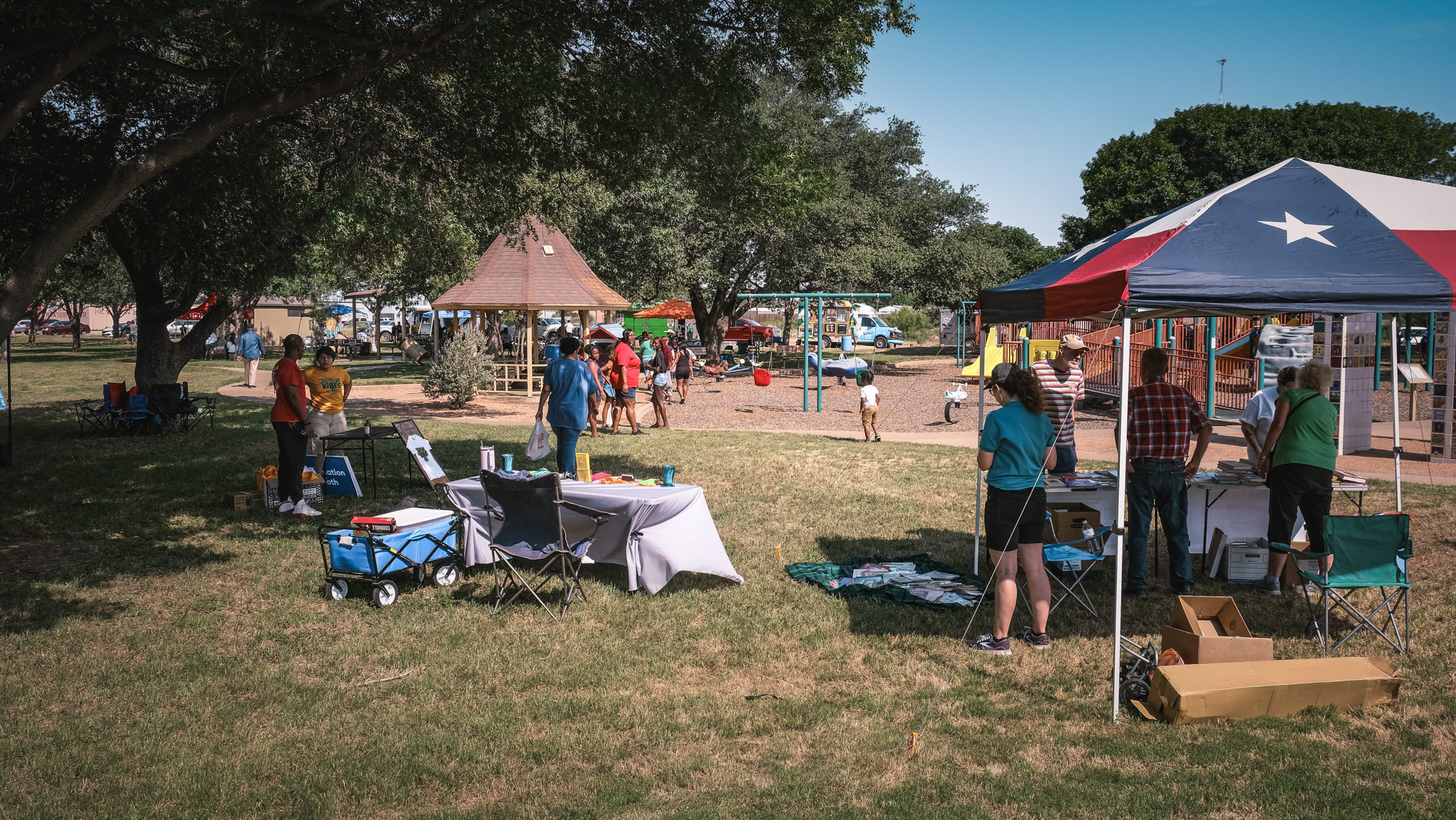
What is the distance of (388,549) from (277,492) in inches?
161

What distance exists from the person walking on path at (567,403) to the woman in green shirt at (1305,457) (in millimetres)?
5943

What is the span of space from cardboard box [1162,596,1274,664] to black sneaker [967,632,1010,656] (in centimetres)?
90

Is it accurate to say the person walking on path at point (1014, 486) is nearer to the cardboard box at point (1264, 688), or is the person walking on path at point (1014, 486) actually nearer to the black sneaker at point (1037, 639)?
the black sneaker at point (1037, 639)

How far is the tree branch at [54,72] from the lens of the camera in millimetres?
6355

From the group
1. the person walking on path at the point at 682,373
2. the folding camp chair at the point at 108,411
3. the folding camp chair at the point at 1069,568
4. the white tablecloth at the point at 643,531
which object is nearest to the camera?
the folding camp chair at the point at 1069,568

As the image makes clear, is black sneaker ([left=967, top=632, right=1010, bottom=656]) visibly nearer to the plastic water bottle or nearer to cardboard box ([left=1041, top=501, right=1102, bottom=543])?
the plastic water bottle

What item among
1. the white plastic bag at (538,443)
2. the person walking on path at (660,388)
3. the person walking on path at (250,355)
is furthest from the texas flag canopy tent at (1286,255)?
the person walking on path at (250,355)

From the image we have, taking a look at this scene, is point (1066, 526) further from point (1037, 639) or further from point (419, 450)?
point (419, 450)

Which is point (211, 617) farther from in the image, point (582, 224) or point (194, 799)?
point (582, 224)

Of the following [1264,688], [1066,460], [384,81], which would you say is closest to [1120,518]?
[1264,688]

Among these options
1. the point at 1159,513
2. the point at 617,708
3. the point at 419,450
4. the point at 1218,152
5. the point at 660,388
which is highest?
the point at 1218,152

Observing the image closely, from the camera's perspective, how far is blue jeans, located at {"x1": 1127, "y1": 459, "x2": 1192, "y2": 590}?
22.1 feet

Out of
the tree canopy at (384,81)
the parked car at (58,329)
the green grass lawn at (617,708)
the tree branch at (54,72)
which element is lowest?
the green grass lawn at (617,708)

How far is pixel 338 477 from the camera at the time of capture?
1050 centimetres
